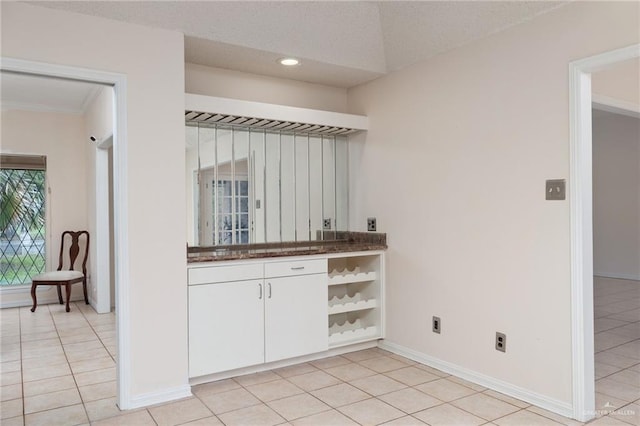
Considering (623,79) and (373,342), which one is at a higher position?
(623,79)

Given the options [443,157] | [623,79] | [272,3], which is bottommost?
[443,157]

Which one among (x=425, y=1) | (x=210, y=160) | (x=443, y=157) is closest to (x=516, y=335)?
(x=443, y=157)

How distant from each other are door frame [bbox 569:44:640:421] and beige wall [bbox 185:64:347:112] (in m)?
2.11

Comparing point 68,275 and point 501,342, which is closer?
point 501,342

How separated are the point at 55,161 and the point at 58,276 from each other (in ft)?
5.01

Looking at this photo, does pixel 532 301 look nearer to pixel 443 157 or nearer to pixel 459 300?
pixel 459 300

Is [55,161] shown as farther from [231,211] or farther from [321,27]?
[321,27]

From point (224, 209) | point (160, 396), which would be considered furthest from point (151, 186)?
point (160, 396)

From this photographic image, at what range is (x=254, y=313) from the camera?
320 cm

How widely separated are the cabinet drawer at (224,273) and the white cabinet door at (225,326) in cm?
3

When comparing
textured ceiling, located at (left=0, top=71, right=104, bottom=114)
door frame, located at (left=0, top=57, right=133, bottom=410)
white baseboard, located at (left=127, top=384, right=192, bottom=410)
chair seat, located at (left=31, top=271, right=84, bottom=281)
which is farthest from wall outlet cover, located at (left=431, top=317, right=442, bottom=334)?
chair seat, located at (left=31, top=271, right=84, bottom=281)

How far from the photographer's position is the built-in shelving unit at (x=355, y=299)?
145 inches

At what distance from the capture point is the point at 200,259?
298 centimetres

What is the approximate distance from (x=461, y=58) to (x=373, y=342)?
2.34 metres
